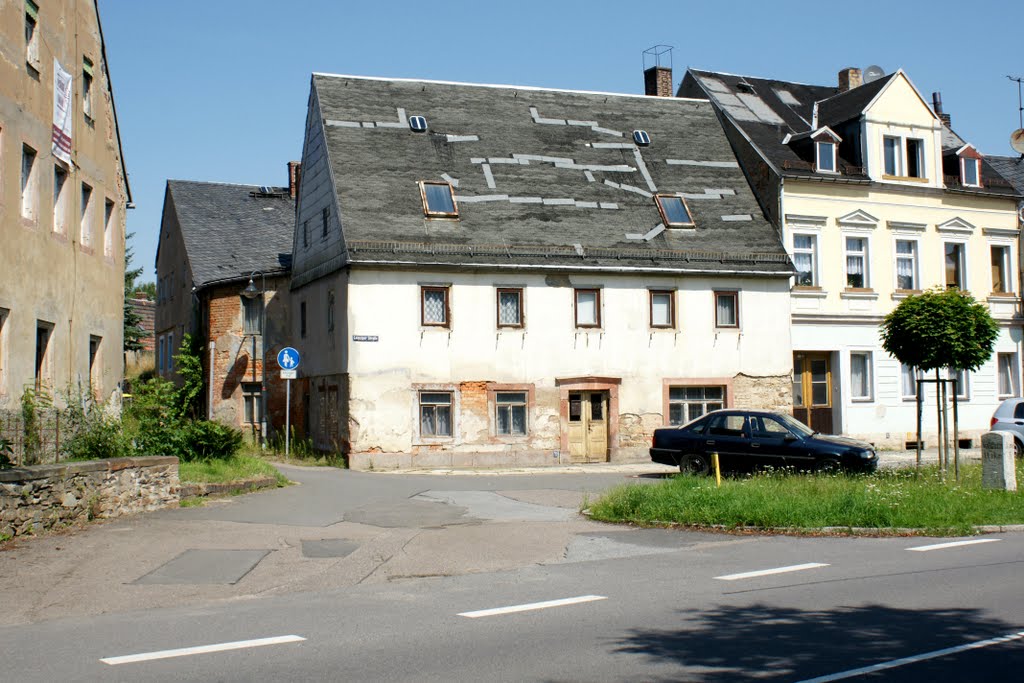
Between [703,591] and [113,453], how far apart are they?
402 inches

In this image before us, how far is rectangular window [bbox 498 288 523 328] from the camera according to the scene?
2806 cm

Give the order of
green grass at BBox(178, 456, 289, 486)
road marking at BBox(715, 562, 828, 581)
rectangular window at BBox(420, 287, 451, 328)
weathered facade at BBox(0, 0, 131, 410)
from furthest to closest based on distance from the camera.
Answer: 1. rectangular window at BBox(420, 287, 451, 328)
2. weathered facade at BBox(0, 0, 131, 410)
3. green grass at BBox(178, 456, 289, 486)
4. road marking at BBox(715, 562, 828, 581)

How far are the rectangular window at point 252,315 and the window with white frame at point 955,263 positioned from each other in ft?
72.8

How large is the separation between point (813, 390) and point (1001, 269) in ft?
27.7

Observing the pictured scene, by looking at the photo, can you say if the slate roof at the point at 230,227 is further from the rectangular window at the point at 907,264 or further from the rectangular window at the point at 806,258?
the rectangular window at the point at 907,264

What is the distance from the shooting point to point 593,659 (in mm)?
7168

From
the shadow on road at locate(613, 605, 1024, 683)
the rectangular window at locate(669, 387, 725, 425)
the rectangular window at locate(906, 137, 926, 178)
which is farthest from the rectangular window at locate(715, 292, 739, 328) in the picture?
the shadow on road at locate(613, 605, 1024, 683)

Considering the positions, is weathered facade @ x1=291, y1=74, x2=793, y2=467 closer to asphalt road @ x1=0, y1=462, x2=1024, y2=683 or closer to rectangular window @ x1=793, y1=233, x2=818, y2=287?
rectangular window @ x1=793, y1=233, x2=818, y2=287

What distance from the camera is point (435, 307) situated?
90.4 feet

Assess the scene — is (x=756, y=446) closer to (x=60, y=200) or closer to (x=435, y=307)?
(x=435, y=307)

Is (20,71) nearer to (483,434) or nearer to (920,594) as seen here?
(483,434)

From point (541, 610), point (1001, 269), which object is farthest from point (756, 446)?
point (1001, 269)

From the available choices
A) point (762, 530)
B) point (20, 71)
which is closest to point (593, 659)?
point (762, 530)

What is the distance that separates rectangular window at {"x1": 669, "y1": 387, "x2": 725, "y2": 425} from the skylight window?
8.19 meters
